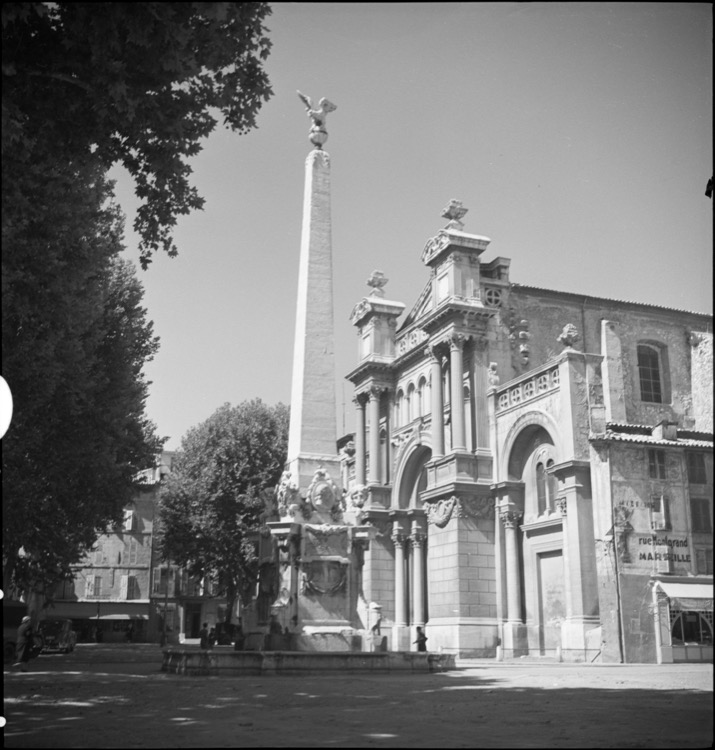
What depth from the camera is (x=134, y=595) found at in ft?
237

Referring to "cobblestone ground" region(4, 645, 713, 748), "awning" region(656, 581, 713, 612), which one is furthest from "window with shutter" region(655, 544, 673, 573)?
"cobblestone ground" region(4, 645, 713, 748)

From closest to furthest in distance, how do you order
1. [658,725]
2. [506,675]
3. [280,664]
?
[658,725] < [280,664] < [506,675]

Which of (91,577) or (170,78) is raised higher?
(170,78)

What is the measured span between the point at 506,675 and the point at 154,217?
12960mm

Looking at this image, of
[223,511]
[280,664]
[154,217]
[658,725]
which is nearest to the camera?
[658,725]

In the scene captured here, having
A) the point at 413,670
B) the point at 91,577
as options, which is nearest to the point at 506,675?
the point at 413,670

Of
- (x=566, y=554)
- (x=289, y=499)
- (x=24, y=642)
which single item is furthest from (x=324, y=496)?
(x=566, y=554)

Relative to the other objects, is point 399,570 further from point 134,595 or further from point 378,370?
point 134,595

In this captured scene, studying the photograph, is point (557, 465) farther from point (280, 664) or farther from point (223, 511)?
point (223, 511)

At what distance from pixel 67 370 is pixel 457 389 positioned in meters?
20.0

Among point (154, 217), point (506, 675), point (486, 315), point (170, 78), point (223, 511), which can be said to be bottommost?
point (506, 675)

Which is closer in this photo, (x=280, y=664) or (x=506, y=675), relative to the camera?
(x=280, y=664)

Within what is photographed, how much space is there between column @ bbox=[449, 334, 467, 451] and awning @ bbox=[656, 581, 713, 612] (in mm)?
11582

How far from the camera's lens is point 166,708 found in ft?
38.2
